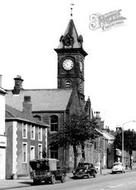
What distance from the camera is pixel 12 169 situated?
180 ft

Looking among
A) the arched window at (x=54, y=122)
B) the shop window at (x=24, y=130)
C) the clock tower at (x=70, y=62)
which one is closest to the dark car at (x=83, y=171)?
the shop window at (x=24, y=130)

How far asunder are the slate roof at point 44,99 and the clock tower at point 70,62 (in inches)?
525

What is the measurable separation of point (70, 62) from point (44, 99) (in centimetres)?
1854

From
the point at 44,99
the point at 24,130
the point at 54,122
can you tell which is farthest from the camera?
the point at 44,99

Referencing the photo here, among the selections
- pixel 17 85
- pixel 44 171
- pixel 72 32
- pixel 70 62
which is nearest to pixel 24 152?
pixel 44 171

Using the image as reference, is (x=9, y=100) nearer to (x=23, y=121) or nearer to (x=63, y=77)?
(x=63, y=77)

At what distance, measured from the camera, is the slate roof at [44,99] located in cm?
8074

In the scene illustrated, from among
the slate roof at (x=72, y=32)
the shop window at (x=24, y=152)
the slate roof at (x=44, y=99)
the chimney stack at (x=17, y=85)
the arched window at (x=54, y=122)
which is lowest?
the shop window at (x=24, y=152)

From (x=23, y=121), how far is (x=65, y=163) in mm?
22774

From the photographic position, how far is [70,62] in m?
99.9

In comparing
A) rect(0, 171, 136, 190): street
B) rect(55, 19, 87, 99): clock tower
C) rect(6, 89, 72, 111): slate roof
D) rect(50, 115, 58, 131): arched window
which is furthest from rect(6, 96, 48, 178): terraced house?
rect(55, 19, 87, 99): clock tower

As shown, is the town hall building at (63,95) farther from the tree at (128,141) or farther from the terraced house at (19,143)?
the tree at (128,141)

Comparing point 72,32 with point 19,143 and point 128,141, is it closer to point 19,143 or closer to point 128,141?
point 128,141

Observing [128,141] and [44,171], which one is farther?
[128,141]
